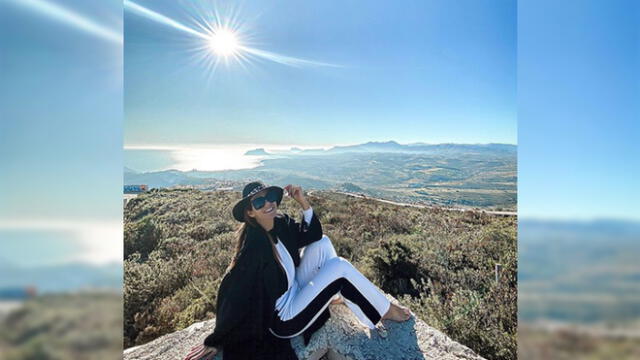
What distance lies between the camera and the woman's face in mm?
2426

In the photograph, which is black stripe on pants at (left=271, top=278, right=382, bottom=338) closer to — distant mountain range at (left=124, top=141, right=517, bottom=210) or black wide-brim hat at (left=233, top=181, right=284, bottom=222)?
black wide-brim hat at (left=233, top=181, right=284, bottom=222)

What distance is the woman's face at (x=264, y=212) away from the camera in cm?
243

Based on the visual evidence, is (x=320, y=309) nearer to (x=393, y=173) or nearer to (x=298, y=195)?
(x=298, y=195)

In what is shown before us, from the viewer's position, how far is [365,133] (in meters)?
3.64

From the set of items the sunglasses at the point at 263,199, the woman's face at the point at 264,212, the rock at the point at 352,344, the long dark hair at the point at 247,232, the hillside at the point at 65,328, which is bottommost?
the rock at the point at 352,344

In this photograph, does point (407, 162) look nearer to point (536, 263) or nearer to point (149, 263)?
point (536, 263)

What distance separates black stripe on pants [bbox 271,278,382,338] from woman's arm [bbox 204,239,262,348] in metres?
0.21

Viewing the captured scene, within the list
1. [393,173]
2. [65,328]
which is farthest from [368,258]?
[65,328]

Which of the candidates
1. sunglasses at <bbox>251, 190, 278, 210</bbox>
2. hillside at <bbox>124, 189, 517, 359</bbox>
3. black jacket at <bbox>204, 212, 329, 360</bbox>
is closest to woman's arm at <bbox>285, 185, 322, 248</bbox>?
sunglasses at <bbox>251, 190, 278, 210</bbox>

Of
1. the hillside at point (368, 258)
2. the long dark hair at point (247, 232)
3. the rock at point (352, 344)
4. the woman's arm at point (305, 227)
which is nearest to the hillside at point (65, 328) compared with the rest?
the rock at point (352, 344)

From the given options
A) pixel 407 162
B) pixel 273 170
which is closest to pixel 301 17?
pixel 273 170

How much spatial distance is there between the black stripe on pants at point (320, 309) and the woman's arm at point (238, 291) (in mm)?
209

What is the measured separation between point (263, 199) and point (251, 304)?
65cm

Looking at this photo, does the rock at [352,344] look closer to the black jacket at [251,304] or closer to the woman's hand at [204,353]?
the woman's hand at [204,353]
